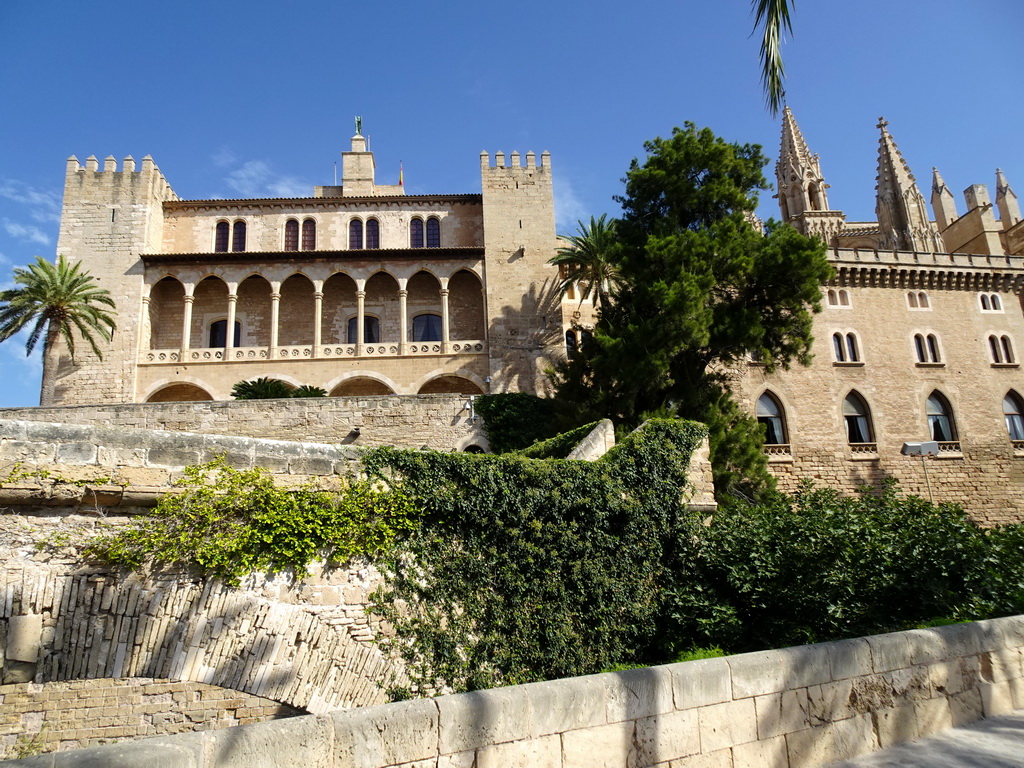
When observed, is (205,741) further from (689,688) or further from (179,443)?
(179,443)

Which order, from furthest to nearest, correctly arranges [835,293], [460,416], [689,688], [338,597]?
[835,293]
[460,416]
[338,597]
[689,688]

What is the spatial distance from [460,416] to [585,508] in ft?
38.1

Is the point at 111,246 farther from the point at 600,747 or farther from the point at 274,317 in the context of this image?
the point at 600,747

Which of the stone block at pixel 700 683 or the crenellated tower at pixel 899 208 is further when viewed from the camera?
the crenellated tower at pixel 899 208

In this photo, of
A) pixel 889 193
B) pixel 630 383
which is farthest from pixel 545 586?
pixel 889 193

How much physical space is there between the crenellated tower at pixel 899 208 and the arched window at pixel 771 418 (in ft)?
Answer: 66.4

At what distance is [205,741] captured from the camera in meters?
3.97

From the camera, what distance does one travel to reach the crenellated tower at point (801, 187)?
4656 cm

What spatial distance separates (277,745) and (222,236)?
33.1 m

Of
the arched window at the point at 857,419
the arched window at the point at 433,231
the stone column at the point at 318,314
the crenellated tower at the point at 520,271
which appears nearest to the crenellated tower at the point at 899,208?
the arched window at the point at 857,419

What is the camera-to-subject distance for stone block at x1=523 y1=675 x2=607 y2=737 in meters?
4.93

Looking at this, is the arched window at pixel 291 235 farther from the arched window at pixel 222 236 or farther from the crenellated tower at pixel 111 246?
the crenellated tower at pixel 111 246

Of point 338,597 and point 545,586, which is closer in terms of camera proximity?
point 338,597

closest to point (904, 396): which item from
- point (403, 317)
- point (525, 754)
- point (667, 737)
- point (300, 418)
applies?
point (403, 317)
